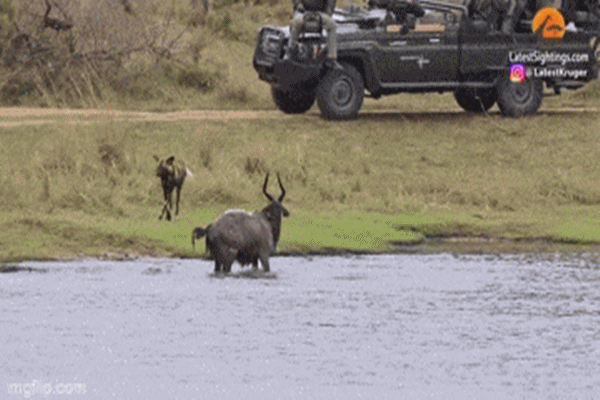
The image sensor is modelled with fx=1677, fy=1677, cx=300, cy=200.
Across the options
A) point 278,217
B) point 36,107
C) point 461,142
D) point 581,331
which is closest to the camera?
point 581,331

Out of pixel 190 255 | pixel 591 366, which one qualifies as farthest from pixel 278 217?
pixel 591 366

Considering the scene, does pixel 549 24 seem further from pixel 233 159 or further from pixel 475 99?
pixel 233 159

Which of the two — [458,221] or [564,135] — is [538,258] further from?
[564,135]

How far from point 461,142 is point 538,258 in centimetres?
804

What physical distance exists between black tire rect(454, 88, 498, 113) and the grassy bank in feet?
3.28

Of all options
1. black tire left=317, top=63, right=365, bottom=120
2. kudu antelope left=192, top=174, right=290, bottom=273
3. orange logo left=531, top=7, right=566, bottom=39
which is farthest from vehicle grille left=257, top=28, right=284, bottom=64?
kudu antelope left=192, top=174, right=290, bottom=273

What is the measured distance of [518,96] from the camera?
29.5 metres

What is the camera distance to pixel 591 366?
13.3 m

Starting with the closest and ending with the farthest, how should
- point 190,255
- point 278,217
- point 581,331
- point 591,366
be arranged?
point 591,366 → point 581,331 → point 278,217 → point 190,255

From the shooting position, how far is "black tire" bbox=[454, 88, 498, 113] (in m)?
30.7

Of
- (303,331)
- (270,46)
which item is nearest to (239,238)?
(303,331)

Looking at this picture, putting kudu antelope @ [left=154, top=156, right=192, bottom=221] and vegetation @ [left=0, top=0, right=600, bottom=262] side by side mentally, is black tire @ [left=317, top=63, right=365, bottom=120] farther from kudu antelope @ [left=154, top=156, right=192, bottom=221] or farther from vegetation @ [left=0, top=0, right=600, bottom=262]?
kudu antelope @ [left=154, top=156, right=192, bottom=221]

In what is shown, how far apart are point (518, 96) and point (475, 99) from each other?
1492 millimetres

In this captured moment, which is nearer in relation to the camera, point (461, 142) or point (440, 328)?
point (440, 328)
